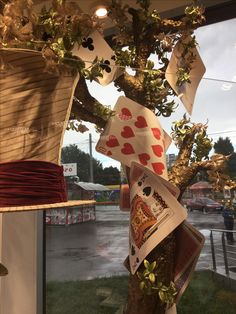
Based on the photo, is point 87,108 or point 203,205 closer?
point 87,108

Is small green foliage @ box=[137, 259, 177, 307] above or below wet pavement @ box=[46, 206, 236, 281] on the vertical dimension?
above

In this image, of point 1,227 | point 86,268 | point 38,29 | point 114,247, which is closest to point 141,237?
point 38,29

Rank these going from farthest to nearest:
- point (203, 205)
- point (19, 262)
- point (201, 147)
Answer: point (19, 262) < point (203, 205) < point (201, 147)

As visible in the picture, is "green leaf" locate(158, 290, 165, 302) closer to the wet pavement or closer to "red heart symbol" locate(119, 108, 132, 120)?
"red heart symbol" locate(119, 108, 132, 120)

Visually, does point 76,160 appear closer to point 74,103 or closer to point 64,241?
point 64,241

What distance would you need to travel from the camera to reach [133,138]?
861mm

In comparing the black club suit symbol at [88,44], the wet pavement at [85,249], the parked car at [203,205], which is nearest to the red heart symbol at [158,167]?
the black club suit symbol at [88,44]

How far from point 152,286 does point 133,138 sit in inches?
13.9

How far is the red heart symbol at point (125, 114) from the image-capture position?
0.88 m

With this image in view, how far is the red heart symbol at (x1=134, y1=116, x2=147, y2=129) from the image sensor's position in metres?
0.87

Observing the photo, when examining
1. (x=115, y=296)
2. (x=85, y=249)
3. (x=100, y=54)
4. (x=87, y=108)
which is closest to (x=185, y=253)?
(x=87, y=108)

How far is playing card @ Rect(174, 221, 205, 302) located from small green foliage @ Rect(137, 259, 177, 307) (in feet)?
0.25

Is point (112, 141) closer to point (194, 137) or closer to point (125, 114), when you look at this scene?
point (125, 114)

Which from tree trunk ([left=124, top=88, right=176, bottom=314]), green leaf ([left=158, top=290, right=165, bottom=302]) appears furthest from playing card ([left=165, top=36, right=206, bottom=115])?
green leaf ([left=158, top=290, right=165, bottom=302])
